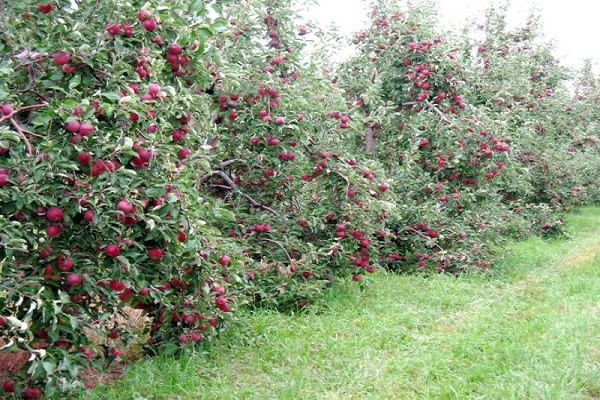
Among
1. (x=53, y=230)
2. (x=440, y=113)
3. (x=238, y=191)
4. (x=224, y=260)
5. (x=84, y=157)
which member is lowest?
(x=224, y=260)

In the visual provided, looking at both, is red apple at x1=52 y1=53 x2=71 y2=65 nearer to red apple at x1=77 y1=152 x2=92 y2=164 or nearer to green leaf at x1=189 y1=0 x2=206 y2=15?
red apple at x1=77 y1=152 x2=92 y2=164

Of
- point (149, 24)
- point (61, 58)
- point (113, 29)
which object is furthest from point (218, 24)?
point (61, 58)

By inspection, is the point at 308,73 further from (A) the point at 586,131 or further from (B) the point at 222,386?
(A) the point at 586,131

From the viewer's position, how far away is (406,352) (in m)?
3.64

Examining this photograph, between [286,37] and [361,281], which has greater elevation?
[286,37]

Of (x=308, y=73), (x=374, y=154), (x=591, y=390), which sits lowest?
(x=591, y=390)

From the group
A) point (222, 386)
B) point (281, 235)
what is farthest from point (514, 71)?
point (222, 386)

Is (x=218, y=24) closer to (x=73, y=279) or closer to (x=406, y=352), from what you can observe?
(x=73, y=279)

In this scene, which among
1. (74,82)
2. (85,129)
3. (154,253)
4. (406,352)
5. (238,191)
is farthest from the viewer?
(238,191)

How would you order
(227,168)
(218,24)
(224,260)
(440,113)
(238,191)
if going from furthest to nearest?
1. (440,113)
2. (227,168)
3. (238,191)
4. (224,260)
5. (218,24)

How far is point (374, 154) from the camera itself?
22.5ft

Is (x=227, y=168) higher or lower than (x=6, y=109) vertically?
A: lower

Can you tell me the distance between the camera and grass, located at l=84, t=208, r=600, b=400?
310 cm

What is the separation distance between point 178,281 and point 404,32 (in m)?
4.37
